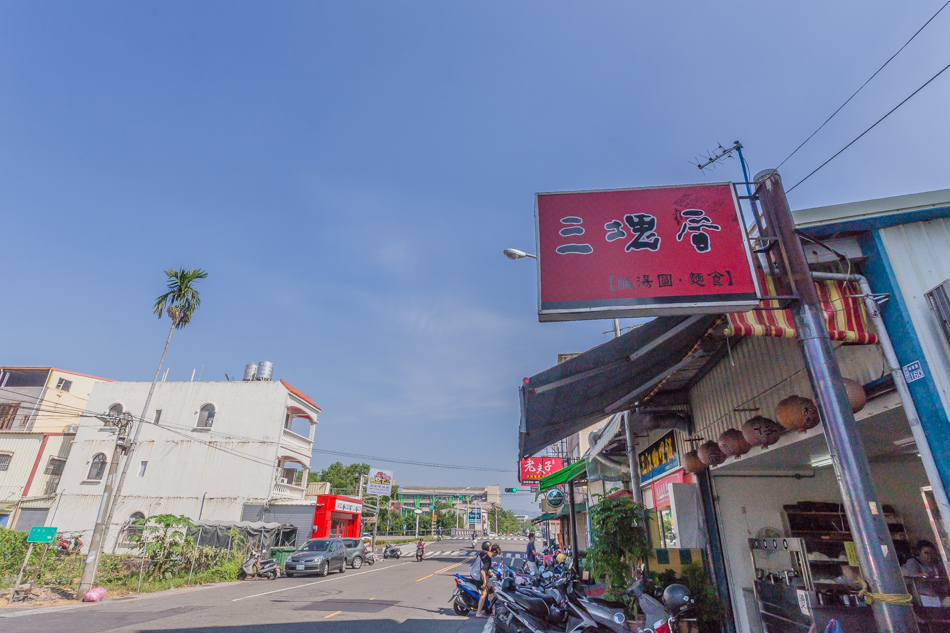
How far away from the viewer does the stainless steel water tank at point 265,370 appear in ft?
97.7

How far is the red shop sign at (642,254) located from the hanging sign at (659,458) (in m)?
6.07

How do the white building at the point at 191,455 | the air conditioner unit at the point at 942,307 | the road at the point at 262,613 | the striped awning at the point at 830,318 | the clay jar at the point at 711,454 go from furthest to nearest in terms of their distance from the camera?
the white building at the point at 191,455, the road at the point at 262,613, the clay jar at the point at 711,454, the striped awning at the point at 830,318, the air conditioner unit at the point at 942,307

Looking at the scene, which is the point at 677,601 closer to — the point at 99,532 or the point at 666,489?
the point at 666,489

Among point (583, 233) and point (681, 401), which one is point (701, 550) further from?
point (583, 233)

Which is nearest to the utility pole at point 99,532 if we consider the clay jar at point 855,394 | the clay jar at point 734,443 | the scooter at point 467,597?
the scooter at point 467,597

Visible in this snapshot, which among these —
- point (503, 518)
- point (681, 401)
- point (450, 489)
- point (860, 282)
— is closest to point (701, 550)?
point (681, 401)

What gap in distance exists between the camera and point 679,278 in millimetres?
4109

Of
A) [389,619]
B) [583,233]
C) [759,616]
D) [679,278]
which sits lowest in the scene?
[389,619]

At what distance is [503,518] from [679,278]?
410 ft

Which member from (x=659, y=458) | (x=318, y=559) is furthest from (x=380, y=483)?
(x=659, y=458)

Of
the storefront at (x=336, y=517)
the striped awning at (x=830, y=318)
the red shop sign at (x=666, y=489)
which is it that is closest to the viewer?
the striped awning at (x=830, y=318)

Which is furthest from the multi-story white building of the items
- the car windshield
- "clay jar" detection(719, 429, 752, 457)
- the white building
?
"clay jar" detection(719, 429, 752, 457)

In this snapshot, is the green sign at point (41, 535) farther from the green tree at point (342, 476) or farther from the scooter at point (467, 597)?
the green tree at point (342, 476)

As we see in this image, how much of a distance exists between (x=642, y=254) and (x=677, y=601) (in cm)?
381
